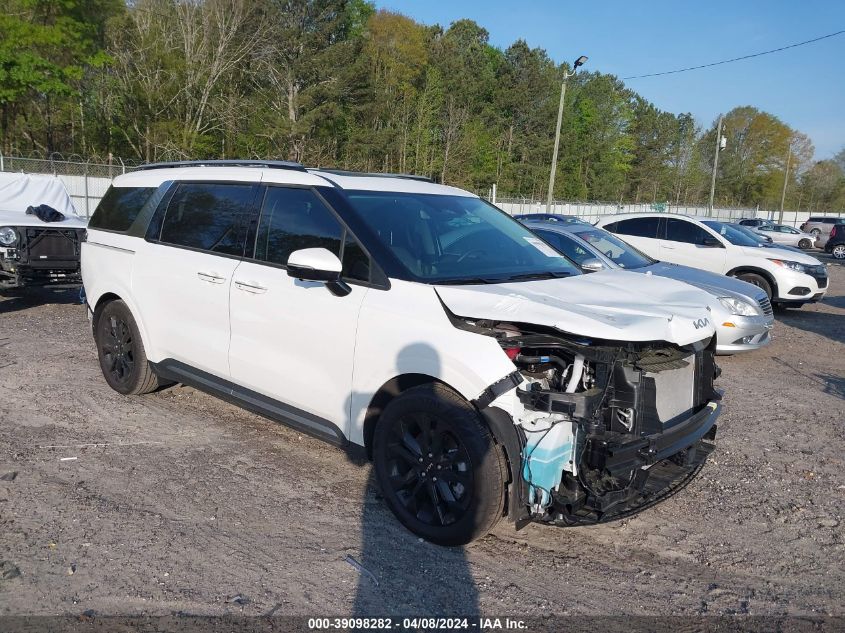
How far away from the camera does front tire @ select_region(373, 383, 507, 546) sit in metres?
3.36

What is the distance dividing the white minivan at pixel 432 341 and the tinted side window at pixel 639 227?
864 cm

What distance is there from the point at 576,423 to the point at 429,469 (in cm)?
82

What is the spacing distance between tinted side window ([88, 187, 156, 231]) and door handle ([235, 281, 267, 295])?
5.56ft

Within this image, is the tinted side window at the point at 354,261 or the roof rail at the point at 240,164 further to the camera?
the roof rail at the point at 240,164

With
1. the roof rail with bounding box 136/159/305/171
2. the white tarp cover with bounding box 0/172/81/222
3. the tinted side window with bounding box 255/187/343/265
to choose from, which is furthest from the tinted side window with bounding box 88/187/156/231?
the white tarp cover with bounding box 0/172/81/222

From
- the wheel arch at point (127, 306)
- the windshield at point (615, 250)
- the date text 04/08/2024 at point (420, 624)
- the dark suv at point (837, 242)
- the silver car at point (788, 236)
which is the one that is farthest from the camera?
the silver car at point (788, 236)

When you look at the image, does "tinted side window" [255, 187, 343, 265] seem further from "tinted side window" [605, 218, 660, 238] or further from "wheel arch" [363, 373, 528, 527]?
"tinted side window" [605, 218, 660, 238]

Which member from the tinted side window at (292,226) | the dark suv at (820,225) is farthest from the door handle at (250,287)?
the dark suv at (820,225)

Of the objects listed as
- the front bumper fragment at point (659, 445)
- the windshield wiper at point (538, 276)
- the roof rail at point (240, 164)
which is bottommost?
the front bumper fragment at point (659, 445)

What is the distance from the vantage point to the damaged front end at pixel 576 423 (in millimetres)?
3286

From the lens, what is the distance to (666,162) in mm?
83875

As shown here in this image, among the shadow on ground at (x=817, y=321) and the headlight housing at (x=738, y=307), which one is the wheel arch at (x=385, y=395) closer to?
the headlight housing at (x=738, y=307)

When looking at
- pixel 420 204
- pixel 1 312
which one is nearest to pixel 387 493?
pixel 420 204

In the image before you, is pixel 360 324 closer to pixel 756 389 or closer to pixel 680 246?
pixel 756 389
